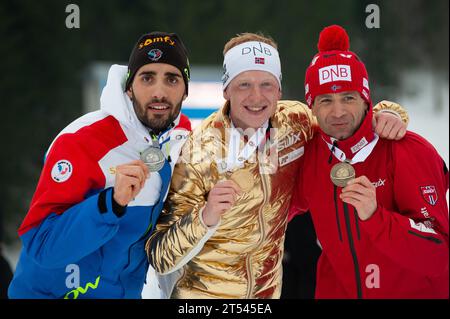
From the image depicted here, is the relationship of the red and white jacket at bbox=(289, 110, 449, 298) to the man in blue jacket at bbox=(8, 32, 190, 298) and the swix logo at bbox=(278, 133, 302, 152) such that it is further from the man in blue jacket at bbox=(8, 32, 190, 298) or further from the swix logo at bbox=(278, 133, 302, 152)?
the man in blue jacket at bbox=(8, 32, 190, 298)

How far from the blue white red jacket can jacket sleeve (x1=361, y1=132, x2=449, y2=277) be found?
1109mm

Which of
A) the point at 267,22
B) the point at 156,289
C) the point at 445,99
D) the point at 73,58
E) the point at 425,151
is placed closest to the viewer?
the point at 425,151

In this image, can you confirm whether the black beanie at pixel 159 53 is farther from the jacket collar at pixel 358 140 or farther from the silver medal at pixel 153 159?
Answer: the jacket collar at pixel 358 140


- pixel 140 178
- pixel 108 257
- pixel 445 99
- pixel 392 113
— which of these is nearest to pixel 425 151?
pixel 392 113

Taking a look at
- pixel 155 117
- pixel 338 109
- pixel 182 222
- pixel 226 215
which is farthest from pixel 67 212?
pixel 338 109

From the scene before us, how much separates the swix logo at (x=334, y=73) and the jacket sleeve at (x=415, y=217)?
0.42 metres

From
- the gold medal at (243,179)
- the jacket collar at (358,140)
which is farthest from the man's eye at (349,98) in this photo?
the gold medal at (243,179)

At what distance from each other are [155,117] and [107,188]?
458 mm

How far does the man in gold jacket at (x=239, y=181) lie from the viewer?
125 inches

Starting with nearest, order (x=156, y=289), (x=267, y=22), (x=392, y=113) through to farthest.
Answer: (x=392, y=113)
(x=156, y=289)
(x=267, y=22)

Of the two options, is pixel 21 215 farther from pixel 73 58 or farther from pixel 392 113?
pixel 392 113

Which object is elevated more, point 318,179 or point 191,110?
point 191,110

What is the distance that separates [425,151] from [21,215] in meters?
8.56

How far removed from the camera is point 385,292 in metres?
3.15
